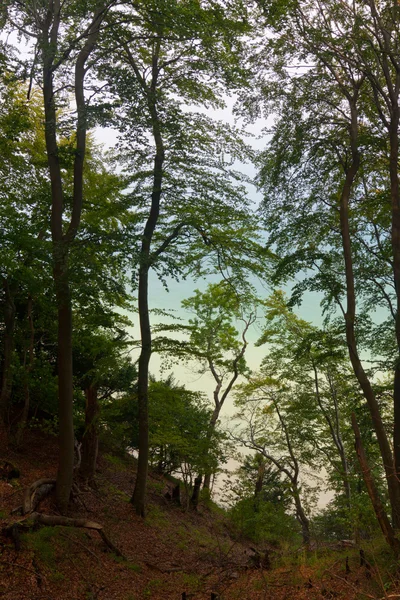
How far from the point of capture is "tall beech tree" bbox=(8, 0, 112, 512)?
8414 millimetres

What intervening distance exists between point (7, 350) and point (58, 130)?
223 inches

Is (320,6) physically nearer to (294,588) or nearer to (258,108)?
(258,108)

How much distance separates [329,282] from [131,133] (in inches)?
214

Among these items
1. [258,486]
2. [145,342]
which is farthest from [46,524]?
[258,486]

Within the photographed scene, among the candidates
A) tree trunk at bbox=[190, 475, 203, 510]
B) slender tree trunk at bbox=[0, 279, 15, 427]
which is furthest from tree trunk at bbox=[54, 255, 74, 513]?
tree trunk at bbox=[190, 475, 203, 510]

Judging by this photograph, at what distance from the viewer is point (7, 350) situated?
11109 mm

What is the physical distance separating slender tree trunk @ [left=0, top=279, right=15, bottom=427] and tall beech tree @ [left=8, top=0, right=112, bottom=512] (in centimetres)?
269

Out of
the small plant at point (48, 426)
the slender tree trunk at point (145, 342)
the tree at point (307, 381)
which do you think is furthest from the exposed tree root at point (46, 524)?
the tree at point (307, 381)

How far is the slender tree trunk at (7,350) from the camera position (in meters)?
11.0

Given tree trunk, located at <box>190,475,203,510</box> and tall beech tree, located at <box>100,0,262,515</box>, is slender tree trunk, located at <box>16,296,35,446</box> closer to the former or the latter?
tall beech tree, located at <box>100,0,262,515</box>

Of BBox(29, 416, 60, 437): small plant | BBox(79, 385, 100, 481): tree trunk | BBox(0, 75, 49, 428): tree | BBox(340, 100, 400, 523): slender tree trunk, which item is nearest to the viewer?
BBox(340, 100, 400, 523): slender tree trunk

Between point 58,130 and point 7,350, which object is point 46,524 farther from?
point 58,130

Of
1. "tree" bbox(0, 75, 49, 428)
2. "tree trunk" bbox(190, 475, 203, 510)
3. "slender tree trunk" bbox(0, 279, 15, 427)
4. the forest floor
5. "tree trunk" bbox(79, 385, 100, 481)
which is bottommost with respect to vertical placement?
the forest floor

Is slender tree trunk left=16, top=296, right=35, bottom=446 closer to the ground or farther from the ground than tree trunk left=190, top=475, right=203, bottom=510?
farther from the ground
